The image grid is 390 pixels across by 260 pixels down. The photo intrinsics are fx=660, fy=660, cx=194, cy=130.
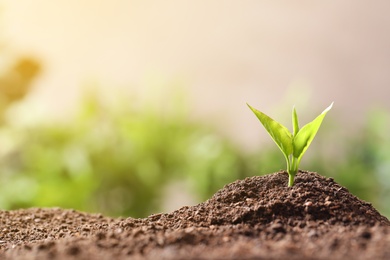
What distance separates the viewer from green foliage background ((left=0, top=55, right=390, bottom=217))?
284 cm

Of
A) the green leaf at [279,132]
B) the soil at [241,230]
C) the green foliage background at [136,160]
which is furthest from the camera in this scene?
the green foliage background at [136,160]

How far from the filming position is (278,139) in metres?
1.17

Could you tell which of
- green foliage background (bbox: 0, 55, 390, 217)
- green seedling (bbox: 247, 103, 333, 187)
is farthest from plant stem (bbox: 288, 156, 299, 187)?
green foliage background (bbox: 0, 55, 390, 217)

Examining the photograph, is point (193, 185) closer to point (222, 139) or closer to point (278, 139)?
point (222, 139)

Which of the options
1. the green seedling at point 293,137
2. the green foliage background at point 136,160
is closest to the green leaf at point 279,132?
the green seedling at point 293,137

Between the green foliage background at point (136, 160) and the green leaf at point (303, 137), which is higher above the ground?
the green foliage background at point (136, 160)

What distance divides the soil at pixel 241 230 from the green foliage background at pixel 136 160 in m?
1.43

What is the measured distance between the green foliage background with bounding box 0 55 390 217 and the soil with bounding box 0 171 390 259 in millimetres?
1433

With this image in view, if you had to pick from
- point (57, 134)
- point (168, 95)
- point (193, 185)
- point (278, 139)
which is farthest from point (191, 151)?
point (278, 139)

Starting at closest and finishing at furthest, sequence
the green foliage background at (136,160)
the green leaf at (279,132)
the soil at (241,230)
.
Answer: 1. the soil at (241,230)
2. the green leaf at (279,132)
3. the green foliage background at (136,160)

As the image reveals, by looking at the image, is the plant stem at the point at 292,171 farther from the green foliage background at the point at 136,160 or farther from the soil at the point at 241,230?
the green foliage background at the point at 136,160

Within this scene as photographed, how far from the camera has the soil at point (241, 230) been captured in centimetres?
80

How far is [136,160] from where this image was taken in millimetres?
2943

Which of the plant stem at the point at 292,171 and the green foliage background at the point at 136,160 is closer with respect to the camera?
the plant stem at the point at 292,171
